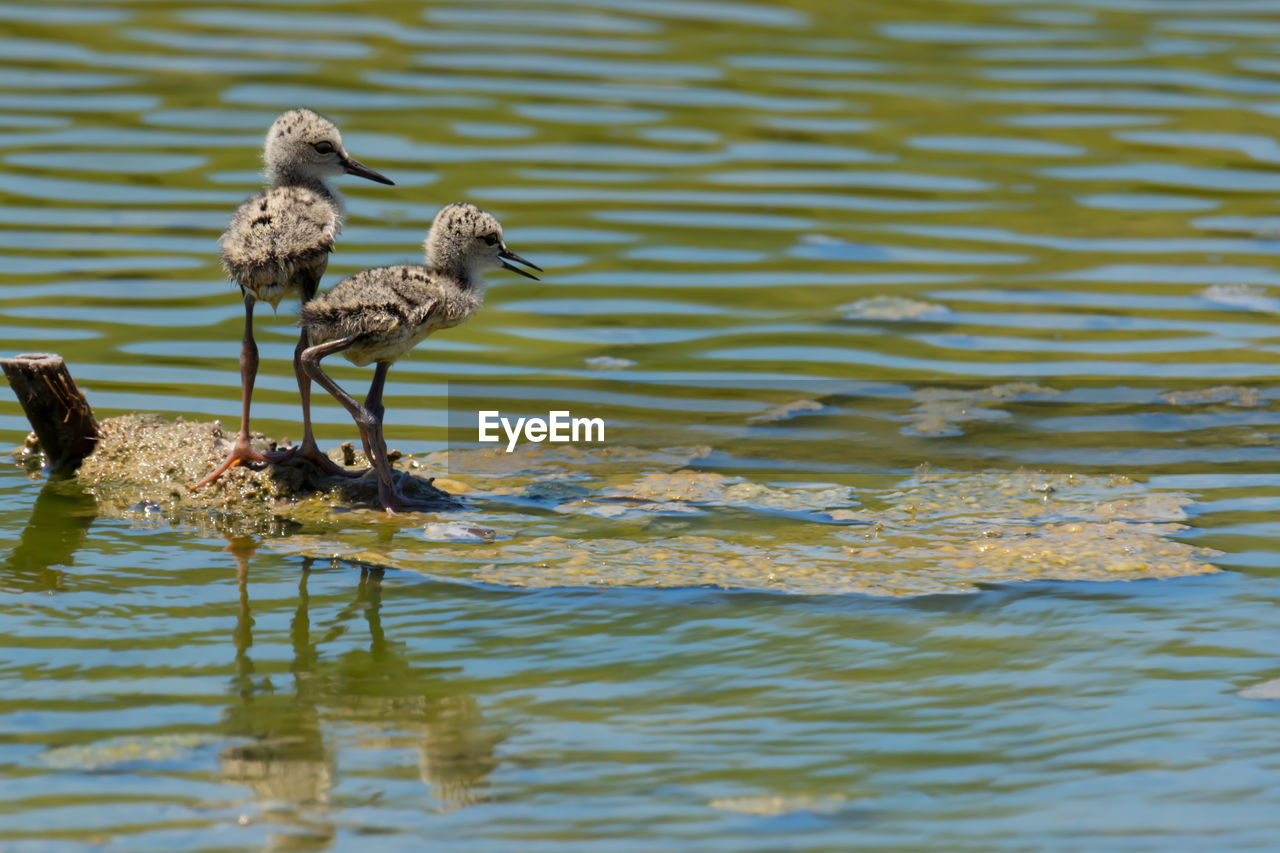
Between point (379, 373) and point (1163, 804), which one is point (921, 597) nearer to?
point (1163, 804)

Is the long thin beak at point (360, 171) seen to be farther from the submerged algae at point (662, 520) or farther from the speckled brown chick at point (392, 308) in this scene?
the submerged algae at point (662, 520)

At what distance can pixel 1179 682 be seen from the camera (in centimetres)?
587

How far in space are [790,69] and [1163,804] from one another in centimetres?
1118

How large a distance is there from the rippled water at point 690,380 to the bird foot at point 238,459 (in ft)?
1.02

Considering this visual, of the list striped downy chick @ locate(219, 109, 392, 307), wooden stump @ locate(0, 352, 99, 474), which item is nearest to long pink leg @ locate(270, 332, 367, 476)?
striped downy chick @ locate(219, 109, 392, 307)

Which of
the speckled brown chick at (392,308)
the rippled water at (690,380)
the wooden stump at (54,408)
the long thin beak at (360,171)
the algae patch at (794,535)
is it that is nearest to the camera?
the rippled water at (690,380)

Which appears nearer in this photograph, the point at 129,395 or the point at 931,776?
the point at 931,776

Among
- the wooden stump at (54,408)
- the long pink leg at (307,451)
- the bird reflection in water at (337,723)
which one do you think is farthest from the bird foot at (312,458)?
the bird reflection in water at (337,723)

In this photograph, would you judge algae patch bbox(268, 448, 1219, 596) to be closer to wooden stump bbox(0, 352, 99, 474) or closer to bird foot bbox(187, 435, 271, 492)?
Result: bird foot bbox(187, 435, 271, 492)

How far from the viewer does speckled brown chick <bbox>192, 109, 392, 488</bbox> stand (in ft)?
23.4

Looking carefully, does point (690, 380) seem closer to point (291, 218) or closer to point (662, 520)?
point (662, 520)

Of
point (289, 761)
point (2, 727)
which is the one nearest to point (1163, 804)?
point (289, 761)

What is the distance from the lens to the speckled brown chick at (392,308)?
7.03 metres

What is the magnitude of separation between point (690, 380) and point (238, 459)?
2.93 m
